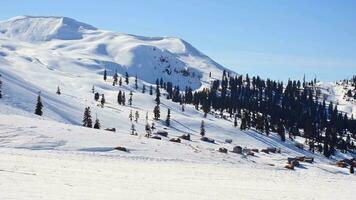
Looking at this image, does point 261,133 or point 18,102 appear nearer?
point 18,102

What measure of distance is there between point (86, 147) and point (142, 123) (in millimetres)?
107971

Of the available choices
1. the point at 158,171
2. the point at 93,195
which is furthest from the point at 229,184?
the point at 93,195

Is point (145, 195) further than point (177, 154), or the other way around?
point (177, 154)

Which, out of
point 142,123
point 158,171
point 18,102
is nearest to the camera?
point 158,171

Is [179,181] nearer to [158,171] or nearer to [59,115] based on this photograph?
[158,171]

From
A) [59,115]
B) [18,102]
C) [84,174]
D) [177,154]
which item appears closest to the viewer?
[84,174]

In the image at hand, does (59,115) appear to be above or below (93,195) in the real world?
below

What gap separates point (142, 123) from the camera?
166750 millimetres

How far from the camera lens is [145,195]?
27016 mm

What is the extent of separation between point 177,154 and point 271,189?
30334 millimetres

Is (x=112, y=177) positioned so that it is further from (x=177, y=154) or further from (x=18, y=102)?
(x=18, y=102)

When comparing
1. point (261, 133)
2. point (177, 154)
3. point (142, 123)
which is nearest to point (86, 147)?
point (177, 154)

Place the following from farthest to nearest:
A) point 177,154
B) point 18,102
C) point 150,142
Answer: point 18,102, point 150,142, point 177,154

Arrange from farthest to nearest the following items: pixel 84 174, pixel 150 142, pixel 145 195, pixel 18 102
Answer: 1. pixel 18 102
2. pixel 150 142
3. pixel 84 174
4. pixel 145 195
